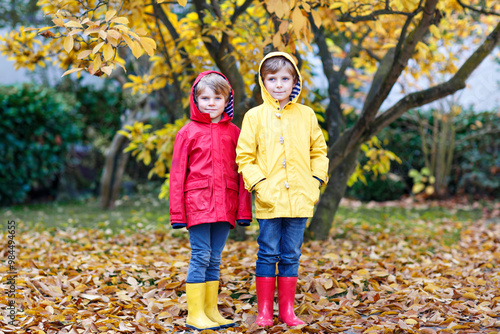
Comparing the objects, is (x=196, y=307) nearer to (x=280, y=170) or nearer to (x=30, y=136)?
(x=280, y=170)

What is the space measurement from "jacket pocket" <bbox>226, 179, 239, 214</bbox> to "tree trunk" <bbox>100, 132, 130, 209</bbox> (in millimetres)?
4768

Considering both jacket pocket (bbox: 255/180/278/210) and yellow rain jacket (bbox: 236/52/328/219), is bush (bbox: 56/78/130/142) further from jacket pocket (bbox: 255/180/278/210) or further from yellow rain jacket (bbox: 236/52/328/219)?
jacket pocket (bbox: 255/180/278/210)

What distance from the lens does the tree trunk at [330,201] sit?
4.41m

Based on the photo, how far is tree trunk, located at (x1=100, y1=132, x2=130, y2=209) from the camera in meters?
A: 6.87

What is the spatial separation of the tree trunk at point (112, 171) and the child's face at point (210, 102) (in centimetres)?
467

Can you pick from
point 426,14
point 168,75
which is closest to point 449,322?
point 426,14

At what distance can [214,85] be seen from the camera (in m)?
2.41

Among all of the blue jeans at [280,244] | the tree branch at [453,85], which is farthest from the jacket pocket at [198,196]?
the tree branch at [453,85]

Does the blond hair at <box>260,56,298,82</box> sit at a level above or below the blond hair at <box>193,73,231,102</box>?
above

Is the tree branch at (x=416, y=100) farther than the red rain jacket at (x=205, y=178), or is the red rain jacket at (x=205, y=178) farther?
the tree branch at (x=416, y=100)

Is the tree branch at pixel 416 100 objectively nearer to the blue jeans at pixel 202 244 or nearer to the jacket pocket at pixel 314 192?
the jacket pocket at pixel 314 192

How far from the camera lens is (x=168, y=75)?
430 cm

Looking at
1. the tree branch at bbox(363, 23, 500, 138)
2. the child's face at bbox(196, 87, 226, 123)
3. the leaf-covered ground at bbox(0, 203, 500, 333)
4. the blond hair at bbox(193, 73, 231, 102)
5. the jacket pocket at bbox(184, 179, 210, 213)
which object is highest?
the tree branch at bbox(363, 23, 500, 138)

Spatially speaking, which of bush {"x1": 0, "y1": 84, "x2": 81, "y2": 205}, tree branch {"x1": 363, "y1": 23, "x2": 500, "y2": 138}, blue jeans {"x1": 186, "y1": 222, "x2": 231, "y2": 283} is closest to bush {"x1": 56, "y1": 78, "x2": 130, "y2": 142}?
bush {"x1": 0, "y1": 84, "x2": 81, "y2": 205}
